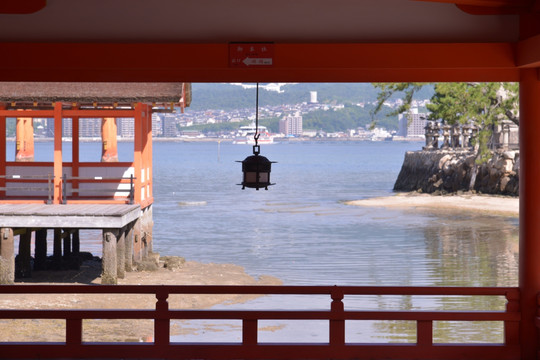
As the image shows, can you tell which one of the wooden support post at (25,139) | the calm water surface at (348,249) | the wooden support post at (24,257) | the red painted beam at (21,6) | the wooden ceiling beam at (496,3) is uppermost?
the wooden ceiling beam at (496,3)

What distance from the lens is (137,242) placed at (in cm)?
2262

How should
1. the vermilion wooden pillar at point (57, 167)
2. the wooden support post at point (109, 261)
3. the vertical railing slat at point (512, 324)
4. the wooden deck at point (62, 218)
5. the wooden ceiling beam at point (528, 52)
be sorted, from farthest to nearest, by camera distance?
the vermilion wooden pillar at point (57, 167)
the wooden support post at point (109, 261)
the wooden deck at point (62, 218)
the vertical railing slat at point (512, 324)
the wooden ceiling beam at point (528, 52)

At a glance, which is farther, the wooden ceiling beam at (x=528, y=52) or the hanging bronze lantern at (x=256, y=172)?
the hanging bronze lantern at (x=256, y=172)

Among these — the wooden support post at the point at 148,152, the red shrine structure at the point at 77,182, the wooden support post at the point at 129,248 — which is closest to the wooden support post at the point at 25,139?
the red shrine structure at the point at 77,182

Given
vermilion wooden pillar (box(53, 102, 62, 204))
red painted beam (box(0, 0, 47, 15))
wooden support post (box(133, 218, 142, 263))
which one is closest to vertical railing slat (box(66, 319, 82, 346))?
red painted beam (box(0, 0, 47, 15))

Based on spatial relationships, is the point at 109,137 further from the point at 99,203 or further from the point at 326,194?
the point at 326,194

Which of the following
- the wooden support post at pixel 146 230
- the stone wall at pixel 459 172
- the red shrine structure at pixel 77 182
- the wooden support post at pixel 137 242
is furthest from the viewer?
the stone wall at pixel 459 172

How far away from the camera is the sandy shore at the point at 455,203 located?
42.9 metres

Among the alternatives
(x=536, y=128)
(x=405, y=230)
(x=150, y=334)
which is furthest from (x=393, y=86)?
(x=536, y=128)

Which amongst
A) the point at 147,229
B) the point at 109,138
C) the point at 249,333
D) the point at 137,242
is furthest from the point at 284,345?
the point at 109,138

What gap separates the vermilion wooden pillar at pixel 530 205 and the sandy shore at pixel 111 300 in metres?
8.58

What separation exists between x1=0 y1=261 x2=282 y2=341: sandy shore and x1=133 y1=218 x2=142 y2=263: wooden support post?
618 millimetres

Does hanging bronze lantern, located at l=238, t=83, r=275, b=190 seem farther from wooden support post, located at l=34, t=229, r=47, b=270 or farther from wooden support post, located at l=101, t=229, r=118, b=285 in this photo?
wooden support post, located at l=34, t=229, r=47, b=270

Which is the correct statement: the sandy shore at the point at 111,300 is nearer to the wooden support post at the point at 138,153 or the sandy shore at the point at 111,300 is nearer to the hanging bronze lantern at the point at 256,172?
the wooden support post at the point at 138,153
